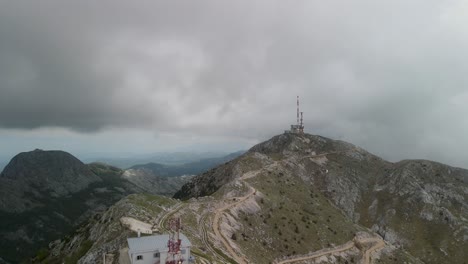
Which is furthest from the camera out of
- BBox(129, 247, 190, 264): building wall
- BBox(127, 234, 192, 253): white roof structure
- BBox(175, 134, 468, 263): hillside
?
BBox(175, 134, 468, 263): hillside

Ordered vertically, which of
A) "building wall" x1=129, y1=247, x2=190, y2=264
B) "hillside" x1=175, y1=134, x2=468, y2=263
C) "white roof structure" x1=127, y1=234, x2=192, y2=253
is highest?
"white roof structure" x1=127, y1=234, x2=192, y2=253

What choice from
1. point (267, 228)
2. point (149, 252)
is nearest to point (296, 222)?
point (267, 228)

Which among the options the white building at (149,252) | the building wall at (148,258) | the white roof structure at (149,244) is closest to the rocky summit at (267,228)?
the white roof structure at (149,244)

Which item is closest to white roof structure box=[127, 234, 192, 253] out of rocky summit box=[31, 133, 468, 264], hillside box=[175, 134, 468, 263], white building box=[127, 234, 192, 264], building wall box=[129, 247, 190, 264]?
white building box=[127, 234, 192, 264]

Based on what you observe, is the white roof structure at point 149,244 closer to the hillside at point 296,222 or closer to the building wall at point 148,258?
the building wall at point 148,258

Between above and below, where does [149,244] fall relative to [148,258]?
above

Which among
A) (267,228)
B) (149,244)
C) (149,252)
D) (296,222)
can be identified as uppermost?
(149,244)

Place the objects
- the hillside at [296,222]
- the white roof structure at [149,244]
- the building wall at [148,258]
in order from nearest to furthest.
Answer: the building wall at [148,258], the white roof structure at [149,244], the hillside at [296,222]

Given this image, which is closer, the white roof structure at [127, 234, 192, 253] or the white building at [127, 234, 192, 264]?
the white building at [127, 234, 192, 264]

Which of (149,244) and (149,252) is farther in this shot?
(149,244)

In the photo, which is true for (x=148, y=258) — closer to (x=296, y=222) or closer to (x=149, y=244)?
(x=149, y=244)

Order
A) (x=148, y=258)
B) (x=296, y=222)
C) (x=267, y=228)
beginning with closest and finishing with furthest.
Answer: (x=148, y=258) < (x=267, y=228) < (x=296, y=222)

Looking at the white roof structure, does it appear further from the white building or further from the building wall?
the building wall

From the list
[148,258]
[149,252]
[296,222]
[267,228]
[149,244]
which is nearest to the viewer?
[149,252]
